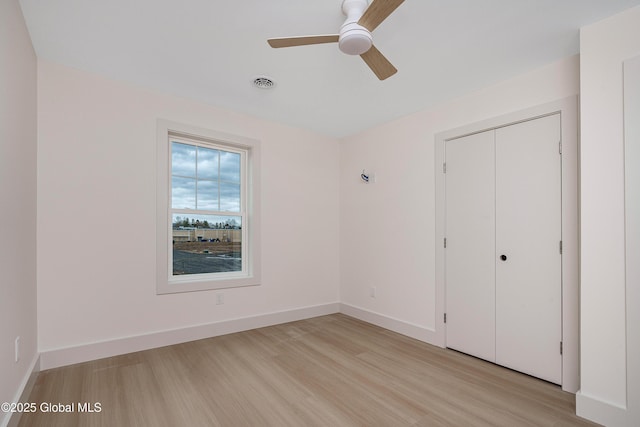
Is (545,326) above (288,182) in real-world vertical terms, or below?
below

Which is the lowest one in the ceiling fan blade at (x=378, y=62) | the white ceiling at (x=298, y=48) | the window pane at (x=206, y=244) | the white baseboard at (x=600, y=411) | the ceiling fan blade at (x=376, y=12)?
the white baseboard at (x=600, y=411)

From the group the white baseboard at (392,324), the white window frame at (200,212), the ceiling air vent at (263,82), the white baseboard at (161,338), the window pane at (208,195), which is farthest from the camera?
the window pane at (208,195)

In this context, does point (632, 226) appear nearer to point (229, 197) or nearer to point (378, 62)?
point (378, 62)

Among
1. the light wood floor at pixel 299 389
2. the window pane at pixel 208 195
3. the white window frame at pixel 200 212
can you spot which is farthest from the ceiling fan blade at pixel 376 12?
the window pane at pixel 208 195

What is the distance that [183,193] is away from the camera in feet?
11.2

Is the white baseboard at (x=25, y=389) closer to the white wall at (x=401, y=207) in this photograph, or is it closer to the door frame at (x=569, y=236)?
the white wall at (x=401, y=207)

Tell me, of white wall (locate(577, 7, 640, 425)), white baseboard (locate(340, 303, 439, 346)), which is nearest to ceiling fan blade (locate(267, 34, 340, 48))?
white wall (locate(577, 7, 640, 425))

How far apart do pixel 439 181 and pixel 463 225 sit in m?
0.51

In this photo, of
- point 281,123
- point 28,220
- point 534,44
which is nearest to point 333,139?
point 281,123

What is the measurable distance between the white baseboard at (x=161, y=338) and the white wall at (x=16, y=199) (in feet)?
0.70

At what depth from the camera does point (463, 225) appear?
120 inches

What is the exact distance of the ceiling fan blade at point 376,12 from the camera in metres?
1.57

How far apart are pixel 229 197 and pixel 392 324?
8.00ft

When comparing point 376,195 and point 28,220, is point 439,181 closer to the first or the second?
point 376,195
